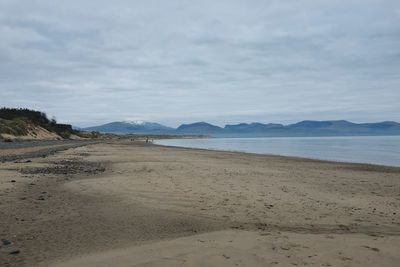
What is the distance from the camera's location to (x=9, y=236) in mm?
5605

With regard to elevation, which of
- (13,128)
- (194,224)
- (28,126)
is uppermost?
(28,126)

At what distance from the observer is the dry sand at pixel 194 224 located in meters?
4.82

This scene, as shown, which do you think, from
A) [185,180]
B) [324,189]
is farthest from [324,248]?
[185,180]

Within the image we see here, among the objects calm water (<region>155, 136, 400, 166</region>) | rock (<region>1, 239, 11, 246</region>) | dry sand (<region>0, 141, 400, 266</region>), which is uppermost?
calm water (<region>155, 136, 400, 166</region>)

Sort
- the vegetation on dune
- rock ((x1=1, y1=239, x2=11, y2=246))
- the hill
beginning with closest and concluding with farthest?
rock ((x1=1, y1=239, x2=11, y2=246)) < the vegetation on dune < the hill

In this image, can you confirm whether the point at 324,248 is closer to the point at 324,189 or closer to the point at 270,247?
Answer: the point at 270,247

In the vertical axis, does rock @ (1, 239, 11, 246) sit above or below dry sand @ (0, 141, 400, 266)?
above

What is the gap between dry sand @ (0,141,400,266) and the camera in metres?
4.82

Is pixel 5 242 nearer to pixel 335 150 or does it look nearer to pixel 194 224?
pixel 194 224

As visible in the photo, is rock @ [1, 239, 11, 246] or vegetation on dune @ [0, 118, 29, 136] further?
vegetation on dune @ [0, 118, 29, 136]

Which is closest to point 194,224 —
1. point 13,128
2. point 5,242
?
point 5,242

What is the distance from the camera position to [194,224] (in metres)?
6.79

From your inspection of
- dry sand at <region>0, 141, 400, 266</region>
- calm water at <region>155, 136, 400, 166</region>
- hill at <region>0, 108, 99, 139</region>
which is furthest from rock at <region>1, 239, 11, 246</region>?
hill at <region>0, 108, 99, 139</region>

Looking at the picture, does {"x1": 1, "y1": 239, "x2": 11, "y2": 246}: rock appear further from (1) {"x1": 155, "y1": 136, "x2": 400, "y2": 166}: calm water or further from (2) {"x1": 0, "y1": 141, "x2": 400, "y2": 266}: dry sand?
(1) {"x1": 155, "y1": 136, "x2": 400, "y2": 166}: calm water
